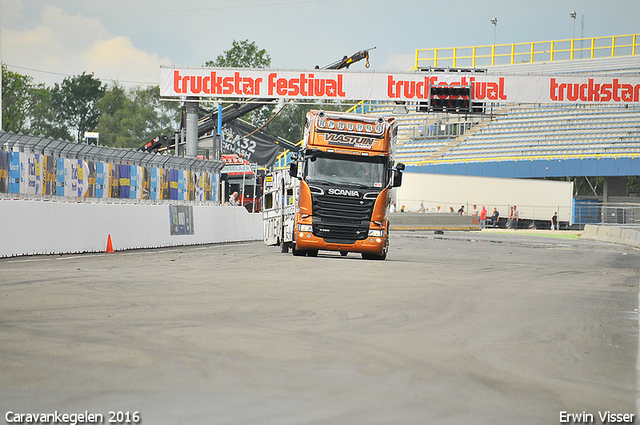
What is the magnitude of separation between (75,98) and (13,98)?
802 inches

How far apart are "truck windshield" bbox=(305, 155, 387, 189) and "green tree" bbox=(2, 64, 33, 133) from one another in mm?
76854

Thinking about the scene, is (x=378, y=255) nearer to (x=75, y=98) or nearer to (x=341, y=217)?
(x=341, y=217)

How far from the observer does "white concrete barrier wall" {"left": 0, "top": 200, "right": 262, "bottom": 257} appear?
17.1 m

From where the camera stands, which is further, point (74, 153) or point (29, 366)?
point (74, 153)

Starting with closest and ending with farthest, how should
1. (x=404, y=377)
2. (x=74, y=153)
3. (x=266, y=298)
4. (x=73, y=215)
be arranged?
(x=404, y=377), (x=266, y=298), (x=73, y=215), (x=74, y=153)

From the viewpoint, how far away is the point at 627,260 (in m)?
22.9

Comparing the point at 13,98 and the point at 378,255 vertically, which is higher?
the point at 13,98

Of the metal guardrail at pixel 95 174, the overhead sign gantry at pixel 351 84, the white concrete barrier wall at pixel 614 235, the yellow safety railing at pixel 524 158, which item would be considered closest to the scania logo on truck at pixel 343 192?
the metal guardrail at pixel 95 174

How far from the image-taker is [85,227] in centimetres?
1953

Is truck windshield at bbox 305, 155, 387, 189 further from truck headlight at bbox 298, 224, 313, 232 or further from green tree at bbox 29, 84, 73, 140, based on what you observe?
green tree at bbox 29, 84, 73, 140

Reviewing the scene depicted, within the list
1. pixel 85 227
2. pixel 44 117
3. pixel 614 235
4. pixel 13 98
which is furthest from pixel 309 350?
pixel 44 117

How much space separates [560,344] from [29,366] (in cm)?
448

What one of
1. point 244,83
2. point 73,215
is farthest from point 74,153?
point 244,83

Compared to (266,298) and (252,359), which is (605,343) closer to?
(252,359)
